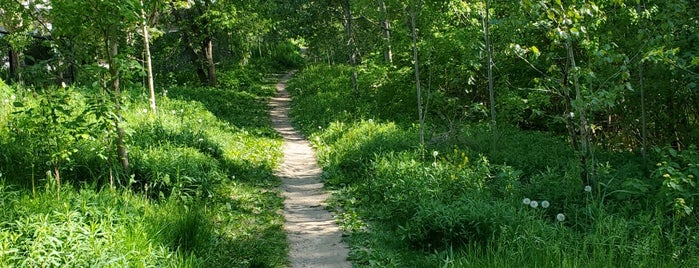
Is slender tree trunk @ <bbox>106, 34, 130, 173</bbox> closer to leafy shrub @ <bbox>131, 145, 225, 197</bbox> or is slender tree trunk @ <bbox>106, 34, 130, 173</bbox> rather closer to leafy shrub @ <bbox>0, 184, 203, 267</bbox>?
leafy shrub @ <bbox>131, 145, 225, 197</bbox>

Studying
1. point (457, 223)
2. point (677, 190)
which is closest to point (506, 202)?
point (457, 223)

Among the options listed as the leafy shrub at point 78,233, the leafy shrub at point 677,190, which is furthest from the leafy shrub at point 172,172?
the leafy shrub at point 677,190

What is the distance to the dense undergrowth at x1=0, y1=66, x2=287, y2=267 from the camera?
4.36 metres

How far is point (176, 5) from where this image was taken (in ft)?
36.5

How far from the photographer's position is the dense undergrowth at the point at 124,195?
14.3 feet

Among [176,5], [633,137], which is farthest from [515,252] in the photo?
[176,5]

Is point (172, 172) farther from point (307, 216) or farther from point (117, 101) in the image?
point (307, 216)

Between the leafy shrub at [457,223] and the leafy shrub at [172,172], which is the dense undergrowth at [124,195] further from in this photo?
the leafy shrub at [457,223]

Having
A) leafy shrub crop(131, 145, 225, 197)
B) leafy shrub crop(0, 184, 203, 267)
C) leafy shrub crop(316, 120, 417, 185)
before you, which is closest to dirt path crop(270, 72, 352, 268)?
leafy shrub crop(316, 120, 417, 185)

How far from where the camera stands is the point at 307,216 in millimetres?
7180

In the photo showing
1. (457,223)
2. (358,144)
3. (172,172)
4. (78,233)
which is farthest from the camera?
(358,144)

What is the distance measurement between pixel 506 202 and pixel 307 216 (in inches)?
100

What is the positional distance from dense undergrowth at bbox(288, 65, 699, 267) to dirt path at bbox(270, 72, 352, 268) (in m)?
0.22

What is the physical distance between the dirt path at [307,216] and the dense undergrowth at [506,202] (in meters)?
0.22
